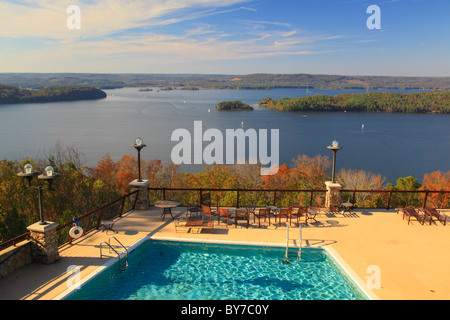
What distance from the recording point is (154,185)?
43.2 metres

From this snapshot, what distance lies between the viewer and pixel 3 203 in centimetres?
1572

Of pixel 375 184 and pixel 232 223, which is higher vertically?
pixel 232 223

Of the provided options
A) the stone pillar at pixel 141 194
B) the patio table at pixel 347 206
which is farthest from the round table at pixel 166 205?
the patio table at pixel 347 206

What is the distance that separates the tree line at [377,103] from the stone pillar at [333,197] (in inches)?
5331

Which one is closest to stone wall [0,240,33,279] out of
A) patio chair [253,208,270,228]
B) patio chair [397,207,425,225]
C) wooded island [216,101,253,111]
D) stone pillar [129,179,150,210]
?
stone pillar [129,179,150,210]

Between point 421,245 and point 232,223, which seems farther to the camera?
point 232,223

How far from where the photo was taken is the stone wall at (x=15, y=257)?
666 cm

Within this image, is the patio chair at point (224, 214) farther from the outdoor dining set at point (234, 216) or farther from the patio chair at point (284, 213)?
the patio chair at point (284, 213)

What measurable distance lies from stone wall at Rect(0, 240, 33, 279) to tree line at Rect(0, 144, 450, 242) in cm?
469

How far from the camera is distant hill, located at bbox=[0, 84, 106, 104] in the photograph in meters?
131

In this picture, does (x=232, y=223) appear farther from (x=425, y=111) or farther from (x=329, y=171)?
(x=425, y=111)
